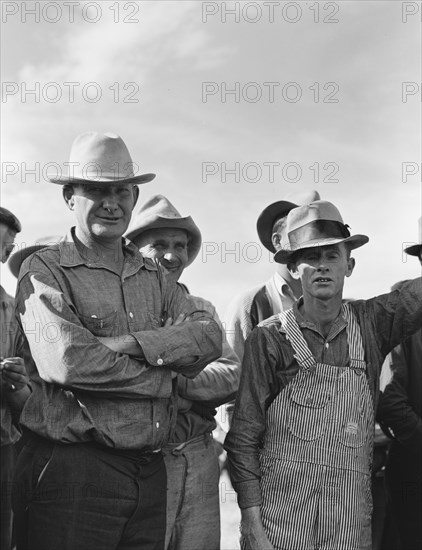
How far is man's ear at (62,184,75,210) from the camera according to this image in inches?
151

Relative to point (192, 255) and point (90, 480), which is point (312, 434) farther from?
point (192, 255)

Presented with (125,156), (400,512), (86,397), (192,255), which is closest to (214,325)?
(86,397)

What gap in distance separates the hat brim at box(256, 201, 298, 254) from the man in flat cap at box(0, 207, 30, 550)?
5.69ft

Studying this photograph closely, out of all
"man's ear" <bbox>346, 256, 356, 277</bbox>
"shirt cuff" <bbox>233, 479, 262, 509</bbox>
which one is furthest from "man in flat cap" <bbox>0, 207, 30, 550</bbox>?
"man's ear" <bbox>346, 256, 356, 277</bbox>

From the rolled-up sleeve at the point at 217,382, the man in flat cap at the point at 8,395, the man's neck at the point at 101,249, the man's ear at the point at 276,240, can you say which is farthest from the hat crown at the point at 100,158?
the man's ear at the point at 276,240

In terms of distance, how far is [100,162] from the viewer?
3.79 m

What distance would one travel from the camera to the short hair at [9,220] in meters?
5.53

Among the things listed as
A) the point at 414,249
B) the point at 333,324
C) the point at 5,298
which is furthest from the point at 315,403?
the point at 5,298

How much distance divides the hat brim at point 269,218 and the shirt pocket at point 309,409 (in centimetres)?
194

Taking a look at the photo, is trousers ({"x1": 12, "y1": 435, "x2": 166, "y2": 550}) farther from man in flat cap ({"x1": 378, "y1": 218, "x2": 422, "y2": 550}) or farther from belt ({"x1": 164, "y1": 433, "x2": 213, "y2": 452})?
man in flat cap ({"x1": 378, "y1": 218, "x2": 422, "y2": 550})

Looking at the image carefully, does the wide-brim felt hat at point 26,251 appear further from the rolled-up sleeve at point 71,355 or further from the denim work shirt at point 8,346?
the rolled-up sleeve at point 71,355

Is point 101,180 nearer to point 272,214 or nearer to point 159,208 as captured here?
point 159,208

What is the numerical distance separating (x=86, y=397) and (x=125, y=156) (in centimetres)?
121

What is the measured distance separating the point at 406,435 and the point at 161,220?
208 centimetres
